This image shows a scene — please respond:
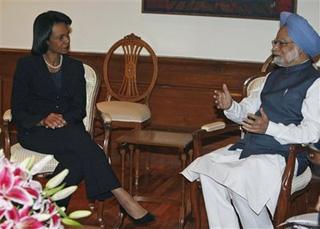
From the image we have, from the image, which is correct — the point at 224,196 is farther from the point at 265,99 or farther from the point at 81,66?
the point at 81,66

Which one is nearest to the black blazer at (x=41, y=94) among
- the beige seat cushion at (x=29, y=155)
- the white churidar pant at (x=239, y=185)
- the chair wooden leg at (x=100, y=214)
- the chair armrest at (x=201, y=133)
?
the beige seat cushion at (x=29, y=155)

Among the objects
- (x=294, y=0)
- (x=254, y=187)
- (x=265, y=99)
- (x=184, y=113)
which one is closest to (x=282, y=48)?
(x=265, y=99)

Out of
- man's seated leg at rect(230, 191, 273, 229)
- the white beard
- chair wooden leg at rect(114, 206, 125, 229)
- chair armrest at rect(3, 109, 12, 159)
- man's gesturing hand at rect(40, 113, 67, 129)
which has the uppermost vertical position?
the white beard

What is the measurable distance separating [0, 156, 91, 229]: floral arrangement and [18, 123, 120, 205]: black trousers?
2.20m

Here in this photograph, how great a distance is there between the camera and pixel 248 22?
5461 mm

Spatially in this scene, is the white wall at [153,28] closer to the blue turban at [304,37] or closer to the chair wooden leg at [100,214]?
the blue turban at [304,37]

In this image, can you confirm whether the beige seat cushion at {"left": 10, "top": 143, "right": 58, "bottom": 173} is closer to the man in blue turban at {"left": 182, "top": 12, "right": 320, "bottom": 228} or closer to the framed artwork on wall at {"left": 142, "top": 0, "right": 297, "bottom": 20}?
the man in blue turban at {"left": 182, "top": 12, "right": 320, "bottom": 228}

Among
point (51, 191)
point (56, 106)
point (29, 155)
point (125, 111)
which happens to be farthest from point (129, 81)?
point (51, 191)

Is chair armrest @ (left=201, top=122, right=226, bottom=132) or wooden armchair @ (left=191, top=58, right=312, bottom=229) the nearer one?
wooden armchair @ (left=191, top=58, right=312, bottom=229)

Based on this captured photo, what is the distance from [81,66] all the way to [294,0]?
1873 mm

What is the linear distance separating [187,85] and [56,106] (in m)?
1.67

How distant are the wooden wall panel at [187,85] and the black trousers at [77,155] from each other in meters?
1.48

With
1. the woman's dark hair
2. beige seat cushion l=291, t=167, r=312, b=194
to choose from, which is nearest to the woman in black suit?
the woman's dark hair

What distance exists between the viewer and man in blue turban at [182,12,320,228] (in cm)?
361
